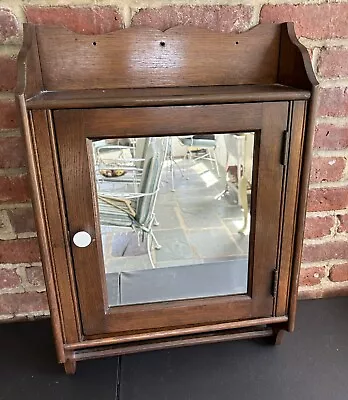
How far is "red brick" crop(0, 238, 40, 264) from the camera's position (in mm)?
951

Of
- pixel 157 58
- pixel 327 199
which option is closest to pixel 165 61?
pixel 157 58

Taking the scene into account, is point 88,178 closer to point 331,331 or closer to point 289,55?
point 289,55

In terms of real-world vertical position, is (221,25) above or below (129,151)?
above

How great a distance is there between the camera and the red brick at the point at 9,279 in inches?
38.4

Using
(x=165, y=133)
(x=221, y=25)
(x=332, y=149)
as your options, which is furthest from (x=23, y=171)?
(x=332, y=149)

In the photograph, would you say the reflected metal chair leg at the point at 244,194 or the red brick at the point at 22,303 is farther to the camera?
the red brick at the point at 22,303

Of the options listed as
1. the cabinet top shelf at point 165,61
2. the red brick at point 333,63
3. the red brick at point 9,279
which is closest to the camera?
the cabinet top shelf at point 165,61

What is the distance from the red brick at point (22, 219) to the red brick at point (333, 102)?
0.65 m

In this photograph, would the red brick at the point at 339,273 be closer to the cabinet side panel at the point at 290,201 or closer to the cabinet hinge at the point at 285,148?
the cabinet side panel at the point at 290,201

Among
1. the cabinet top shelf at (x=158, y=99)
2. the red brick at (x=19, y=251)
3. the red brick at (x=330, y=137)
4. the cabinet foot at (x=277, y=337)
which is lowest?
the cabinet foot at (x=277, y=337)

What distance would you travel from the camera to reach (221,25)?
83 centimetres

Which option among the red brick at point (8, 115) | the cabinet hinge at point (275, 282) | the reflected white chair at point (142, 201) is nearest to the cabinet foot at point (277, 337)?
the cabinet hinge at point (275, 282)

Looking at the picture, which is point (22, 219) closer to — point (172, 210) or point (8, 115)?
point (8, 115)

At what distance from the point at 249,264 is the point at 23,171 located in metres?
0.49
